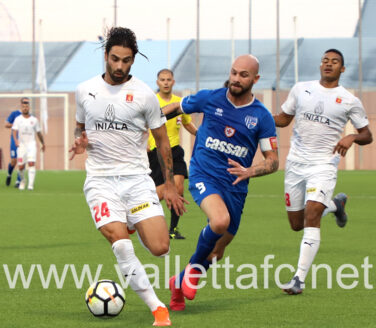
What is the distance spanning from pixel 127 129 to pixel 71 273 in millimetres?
2793

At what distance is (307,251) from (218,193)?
1.31 meters

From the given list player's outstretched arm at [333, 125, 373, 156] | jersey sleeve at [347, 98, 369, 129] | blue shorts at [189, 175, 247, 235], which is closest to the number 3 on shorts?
blue shorts at [189, 175, 247, 235]

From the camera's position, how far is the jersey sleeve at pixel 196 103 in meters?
7.95

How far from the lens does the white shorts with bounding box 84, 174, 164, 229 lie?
22.1ft

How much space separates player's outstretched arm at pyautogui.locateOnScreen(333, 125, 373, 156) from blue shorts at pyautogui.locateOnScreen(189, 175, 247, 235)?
Answer: 1420mm

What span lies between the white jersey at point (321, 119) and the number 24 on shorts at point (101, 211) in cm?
302

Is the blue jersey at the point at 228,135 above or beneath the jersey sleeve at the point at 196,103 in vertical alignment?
beneath

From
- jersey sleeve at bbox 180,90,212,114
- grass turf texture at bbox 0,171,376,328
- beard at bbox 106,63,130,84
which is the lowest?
grass turf texture at bbox 0,171,376,328

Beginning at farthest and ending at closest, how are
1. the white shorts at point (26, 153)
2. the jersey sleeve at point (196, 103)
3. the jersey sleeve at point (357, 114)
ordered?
the white shorts at point (26, 153) → the jersey sleeve at point (357, 114) → the jersey sleeve at point (196, 103)

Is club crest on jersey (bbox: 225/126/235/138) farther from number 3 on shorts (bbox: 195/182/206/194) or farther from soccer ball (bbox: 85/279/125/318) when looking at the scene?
soccer ball (bbox: 85/279/125/318)

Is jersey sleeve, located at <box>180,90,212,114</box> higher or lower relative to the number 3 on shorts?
higher

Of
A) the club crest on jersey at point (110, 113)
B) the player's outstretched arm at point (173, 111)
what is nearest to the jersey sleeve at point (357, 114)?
the player's outstretched arm at point (173, 111)

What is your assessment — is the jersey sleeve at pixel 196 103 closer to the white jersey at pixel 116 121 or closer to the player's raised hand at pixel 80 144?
the white jersey at pixel 116 121

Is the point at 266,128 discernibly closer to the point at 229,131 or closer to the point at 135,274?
the point at 229,131
